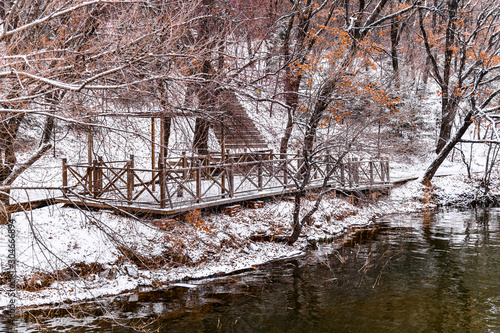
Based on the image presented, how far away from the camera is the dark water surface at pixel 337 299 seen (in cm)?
838

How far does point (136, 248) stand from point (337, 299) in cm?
497

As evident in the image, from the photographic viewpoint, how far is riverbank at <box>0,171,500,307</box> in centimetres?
975

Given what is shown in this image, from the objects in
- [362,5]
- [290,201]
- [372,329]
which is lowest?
[372,329]

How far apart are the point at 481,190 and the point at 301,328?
685 inches

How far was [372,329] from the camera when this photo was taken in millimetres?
8164

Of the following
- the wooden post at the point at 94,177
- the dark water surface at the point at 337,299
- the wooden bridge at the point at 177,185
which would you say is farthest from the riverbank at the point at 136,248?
the wooden post at the point at 94,177

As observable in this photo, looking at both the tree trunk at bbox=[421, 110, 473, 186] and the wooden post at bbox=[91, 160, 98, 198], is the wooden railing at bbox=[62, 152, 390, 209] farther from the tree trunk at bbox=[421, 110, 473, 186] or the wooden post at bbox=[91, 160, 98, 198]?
the tree trunk at bbox=[421, 110, 473, 186]

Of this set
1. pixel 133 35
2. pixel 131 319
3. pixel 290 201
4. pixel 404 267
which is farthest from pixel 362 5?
pixel 131 319

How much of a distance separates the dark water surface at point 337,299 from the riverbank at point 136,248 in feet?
2.01

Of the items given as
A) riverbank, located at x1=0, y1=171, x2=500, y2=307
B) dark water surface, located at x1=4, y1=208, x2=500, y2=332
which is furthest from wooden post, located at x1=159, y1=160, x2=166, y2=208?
dark water surface, located at x1=4, y1=208, x2=500, y2=332

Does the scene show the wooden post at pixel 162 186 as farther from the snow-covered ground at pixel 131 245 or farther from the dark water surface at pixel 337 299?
the dark water surface at pixel 337 299

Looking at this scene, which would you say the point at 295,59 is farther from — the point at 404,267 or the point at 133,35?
the point at 133,35

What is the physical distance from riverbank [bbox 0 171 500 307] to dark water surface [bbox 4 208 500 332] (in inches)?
24.2

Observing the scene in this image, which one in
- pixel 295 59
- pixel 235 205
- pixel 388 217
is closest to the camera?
pixel 235 205
